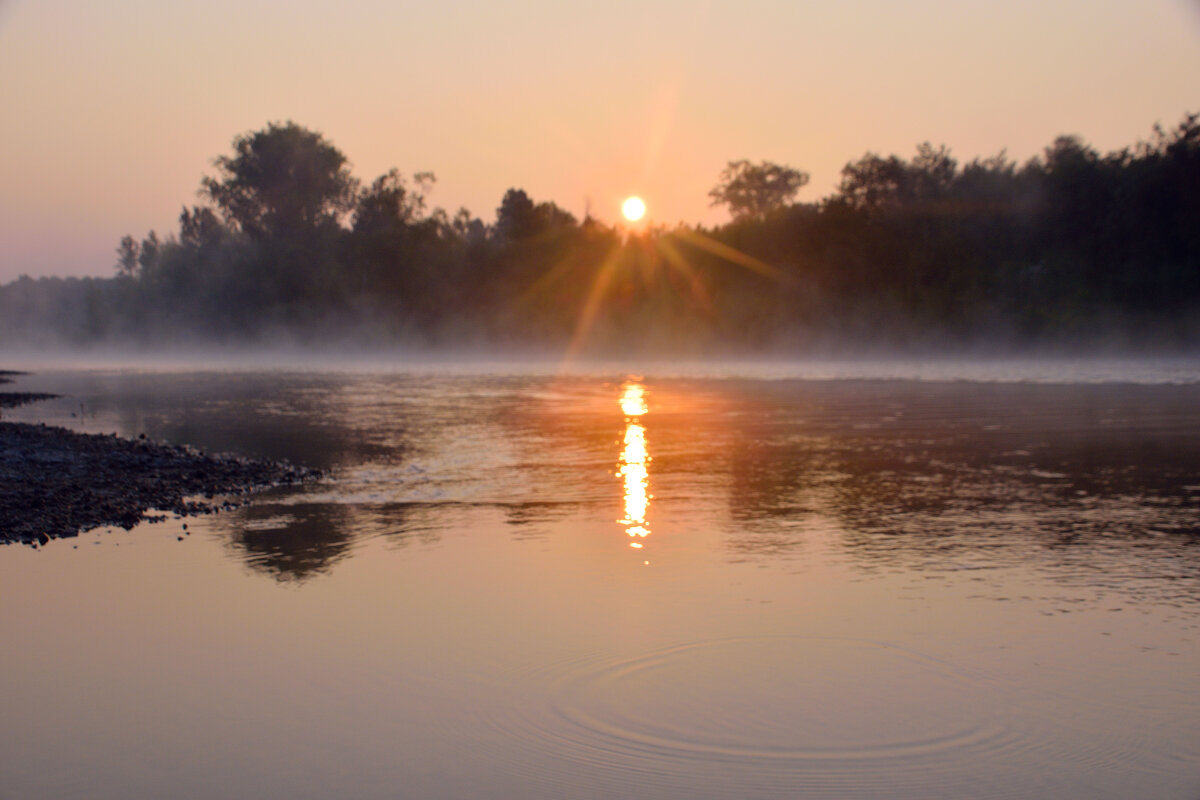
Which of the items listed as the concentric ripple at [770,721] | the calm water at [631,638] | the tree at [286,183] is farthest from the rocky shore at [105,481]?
the tree at [286,183]

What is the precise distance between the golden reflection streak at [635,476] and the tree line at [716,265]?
158 ft

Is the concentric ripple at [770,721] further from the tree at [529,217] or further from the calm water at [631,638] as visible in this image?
the tree at [529,217]

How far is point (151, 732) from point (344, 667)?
129 centimetres

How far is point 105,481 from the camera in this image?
47.5 feet

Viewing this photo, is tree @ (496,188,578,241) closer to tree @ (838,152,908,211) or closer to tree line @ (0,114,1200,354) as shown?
tree line @ (0,114,1200,354)

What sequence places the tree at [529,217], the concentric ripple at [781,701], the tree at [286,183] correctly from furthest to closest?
the tree at [286,183] < the tree at [529,217] < the concentric ripple at [781,701]

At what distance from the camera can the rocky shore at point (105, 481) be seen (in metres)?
12.0

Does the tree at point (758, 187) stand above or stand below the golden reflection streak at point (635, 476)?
above

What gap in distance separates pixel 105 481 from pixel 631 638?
9.84m

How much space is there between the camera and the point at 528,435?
74.0 feet

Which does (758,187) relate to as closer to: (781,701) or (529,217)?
(529,217)

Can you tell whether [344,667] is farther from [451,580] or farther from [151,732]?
[451,580]

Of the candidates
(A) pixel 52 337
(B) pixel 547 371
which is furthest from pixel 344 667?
(A) pixel 52 337

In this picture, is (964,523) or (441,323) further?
(441,323)
